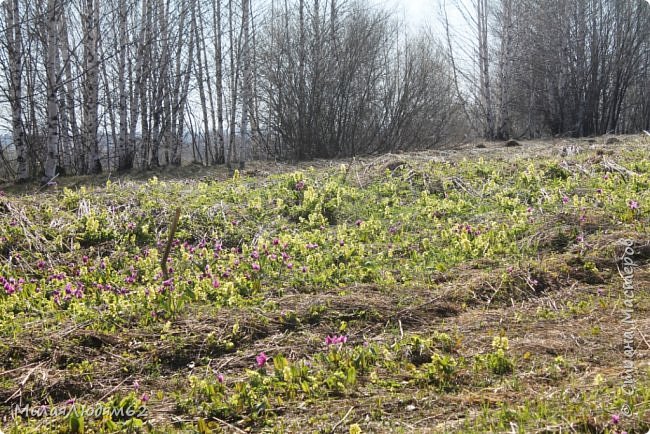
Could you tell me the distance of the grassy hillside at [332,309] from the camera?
2.87 metres

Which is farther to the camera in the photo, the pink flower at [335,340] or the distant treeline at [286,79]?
the distant treeline at [286,79]

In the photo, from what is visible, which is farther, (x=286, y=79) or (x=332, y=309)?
(x=286, y=79)

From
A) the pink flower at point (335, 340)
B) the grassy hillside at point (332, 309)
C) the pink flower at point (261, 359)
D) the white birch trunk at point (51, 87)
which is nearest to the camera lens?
the grassy hillside at point (332, 309)

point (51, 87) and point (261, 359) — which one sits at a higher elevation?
point (51, 87)

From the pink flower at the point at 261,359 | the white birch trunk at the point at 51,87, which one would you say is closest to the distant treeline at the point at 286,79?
the white birch trunk at the point at 51,87

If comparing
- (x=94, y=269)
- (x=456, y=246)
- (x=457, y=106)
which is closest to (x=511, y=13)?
(x=457, y=106)

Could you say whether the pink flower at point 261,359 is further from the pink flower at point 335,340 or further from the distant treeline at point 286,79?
the distant treeline at point 286,79

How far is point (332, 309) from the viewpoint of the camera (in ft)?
13.7

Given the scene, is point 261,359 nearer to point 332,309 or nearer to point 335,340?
point 335,340

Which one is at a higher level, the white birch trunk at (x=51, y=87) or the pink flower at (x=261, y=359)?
the white birch trunk at (x=51, y=87)

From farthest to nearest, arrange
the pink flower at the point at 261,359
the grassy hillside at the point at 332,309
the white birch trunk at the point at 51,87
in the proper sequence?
the white birch trunk at the point at 51,87 → the pink flower at the point at 261,359 → the grassy hillside at the point at 332,309

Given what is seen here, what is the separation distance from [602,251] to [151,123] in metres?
11.9

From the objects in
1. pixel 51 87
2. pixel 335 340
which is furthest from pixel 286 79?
pixel 335 340

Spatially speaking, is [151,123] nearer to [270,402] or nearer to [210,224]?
[210,224]
